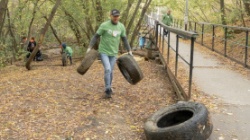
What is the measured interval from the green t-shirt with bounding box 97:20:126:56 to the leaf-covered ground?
1140mm

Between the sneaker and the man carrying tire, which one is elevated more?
the man carrying tire

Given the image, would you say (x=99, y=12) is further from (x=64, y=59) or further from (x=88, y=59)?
(x=88, y=59)

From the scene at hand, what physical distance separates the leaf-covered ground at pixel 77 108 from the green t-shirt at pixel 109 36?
1.14 m

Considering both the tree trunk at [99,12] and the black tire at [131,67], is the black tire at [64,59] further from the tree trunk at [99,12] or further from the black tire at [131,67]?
the black tire at [131,67]

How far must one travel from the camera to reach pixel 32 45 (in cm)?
1903

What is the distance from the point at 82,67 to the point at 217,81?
3225 mm

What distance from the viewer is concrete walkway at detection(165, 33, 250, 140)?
16.4 feet

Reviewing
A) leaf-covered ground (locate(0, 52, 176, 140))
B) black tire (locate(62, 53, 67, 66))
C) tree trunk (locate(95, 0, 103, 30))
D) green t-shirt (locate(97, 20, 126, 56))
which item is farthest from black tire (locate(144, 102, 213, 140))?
tree trunk (locate(95, 0, 103, 30))

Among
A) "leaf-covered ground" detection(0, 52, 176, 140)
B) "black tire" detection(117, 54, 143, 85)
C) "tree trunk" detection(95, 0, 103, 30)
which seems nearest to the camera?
"leaf-covered ground" detection(0, 52, 176, 140)

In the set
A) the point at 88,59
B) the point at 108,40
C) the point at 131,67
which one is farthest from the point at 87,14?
the point at 108,40

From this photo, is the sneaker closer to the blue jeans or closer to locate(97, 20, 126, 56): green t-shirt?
the blue jeans

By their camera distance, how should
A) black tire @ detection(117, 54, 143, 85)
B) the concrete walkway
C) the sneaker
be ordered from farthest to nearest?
black tire @ detection(117, 54, 143, 85)
the sneaker
the concrete walkway

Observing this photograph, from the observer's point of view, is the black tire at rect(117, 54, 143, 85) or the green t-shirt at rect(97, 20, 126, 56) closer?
the green t-shirt at rect(97, 20, 126, 56)

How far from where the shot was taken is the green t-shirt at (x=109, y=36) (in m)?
7.33
